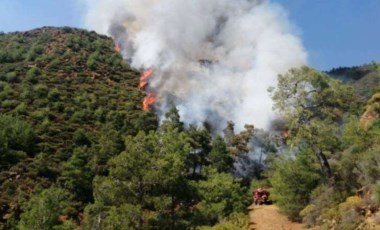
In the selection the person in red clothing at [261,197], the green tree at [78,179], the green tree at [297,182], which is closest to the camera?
the green tree at [297,182]

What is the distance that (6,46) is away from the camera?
131375 mm

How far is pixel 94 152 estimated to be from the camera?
65438 millimetres

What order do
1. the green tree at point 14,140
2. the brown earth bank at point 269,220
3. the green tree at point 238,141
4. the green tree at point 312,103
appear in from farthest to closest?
1. the green tree at point 238,141
2. the green tree at point 14,140
3. the brown earth bank at point 269,220
4. the green tree at point 312,103

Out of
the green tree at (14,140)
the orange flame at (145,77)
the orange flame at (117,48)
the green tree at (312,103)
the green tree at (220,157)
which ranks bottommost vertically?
the green tree at (312,103)

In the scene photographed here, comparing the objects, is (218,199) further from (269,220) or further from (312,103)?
(312,103)

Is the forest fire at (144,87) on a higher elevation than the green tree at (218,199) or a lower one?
higher

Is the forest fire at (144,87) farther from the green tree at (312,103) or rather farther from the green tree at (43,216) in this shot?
the green tree at (312,103)

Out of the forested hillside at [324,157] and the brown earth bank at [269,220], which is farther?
the brown earth bank at [269,220]

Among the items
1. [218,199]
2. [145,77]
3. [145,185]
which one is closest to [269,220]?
[218,199]

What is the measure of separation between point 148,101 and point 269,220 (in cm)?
6421

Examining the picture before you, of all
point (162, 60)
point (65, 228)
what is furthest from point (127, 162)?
point (162, 60)

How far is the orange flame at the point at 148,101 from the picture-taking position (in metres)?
99.2

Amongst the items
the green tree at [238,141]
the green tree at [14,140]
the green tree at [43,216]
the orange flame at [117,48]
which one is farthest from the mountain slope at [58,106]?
the green tree at [238,141]

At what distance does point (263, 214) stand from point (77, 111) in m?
51.8
